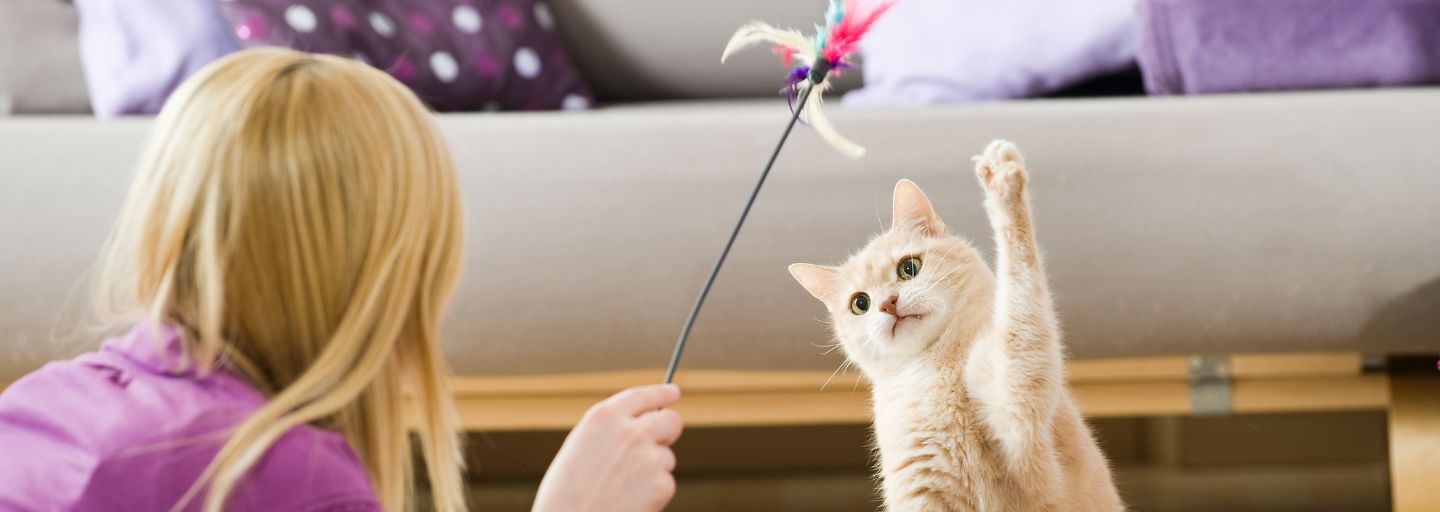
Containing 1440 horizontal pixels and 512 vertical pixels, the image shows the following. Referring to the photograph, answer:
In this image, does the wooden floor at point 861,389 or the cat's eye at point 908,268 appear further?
the wooden floor at point 861,389

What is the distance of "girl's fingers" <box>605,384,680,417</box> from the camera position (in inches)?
29.2

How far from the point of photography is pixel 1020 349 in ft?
2.15

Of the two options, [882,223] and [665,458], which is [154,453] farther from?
[882,223]

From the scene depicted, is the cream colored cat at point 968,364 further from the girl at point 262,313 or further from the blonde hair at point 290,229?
the blonde hair at point 290,229

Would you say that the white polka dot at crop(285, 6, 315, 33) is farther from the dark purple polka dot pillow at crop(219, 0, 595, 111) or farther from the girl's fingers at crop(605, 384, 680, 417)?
the girl's fingers at crop(605, 384, 680, 417)

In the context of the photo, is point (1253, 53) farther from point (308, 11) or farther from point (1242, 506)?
point (308, 11)

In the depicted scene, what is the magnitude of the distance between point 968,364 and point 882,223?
0.31 metres

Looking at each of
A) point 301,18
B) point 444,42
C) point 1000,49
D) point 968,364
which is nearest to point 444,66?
point 444,42

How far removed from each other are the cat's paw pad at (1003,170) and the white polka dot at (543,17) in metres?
1.16

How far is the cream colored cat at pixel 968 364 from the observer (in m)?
0.66

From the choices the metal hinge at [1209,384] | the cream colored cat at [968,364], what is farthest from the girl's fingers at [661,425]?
the metal hinge at [1209,384]

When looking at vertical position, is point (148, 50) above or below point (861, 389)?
above

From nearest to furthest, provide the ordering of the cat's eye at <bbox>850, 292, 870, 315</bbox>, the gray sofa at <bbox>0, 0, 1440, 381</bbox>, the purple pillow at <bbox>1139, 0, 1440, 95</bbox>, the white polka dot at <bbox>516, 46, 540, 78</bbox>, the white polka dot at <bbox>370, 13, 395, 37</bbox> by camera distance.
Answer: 1. the cat's eye at <bbox>850, 292, 870, 315</bbox>
2. the gray sofa at <bbox>0, 0, 1440, 381</bbox>
3. the purple pillow at <bbox>1139, 0, 1440, 95</bbox>
4. the white polka dot at <bbox>370, 13, 395, 37</bbox>
5. the white polka dot at <bbox>516, 46, 540, 78</bbox>

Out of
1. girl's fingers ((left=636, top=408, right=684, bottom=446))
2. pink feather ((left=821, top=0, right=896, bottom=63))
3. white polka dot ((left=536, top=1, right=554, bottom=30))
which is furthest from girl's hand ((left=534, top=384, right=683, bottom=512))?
white polka dot ((left=536, top=1, right=554, bottom=30))
